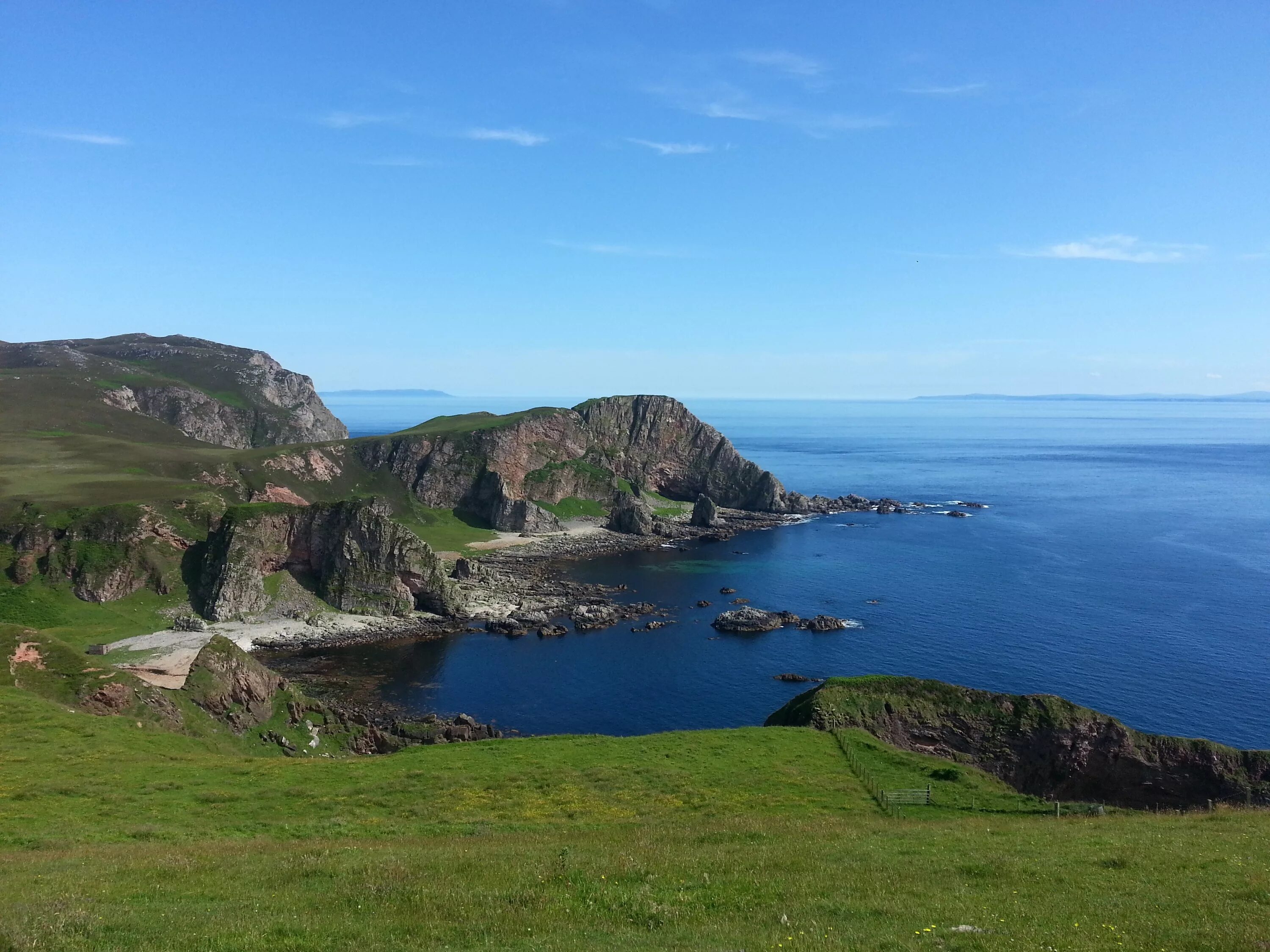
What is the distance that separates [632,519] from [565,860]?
137 metres

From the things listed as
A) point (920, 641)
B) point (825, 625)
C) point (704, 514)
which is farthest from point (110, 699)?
point (704, 514)

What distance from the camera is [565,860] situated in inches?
844

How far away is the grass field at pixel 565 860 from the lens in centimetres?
1575

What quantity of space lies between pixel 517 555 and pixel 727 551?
1537 inches

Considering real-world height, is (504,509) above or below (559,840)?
below

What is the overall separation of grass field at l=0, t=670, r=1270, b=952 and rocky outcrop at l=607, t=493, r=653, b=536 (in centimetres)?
11617

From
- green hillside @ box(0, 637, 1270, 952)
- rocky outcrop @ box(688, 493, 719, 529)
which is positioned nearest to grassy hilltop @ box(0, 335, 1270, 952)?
green hillside @ box(0, 637, 1270, 952)

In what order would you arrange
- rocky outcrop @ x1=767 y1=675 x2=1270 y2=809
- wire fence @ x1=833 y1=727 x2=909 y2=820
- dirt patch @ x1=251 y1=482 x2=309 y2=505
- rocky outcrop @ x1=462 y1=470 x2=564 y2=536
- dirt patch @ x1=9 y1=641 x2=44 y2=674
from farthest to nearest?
rocky outcrop @ x1=462 y1=470 x2=564 y2=536 → dirt patch @ x1=251 y1=482 x2=309 y2=505 → dirt patch @ x1=9 y1=641 x2=44 y2=674 → rocky outcrop @ x1=767 y1=675 x2=1270 y2=809 → wire fence @ x1=833 y1=727 x2=909 y2=820

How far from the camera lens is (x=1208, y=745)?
44750mm

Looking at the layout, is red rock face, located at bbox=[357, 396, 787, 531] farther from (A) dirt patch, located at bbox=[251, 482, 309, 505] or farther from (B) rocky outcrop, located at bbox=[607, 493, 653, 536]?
(A) dirt patch, located at bbox=[251, 482, 309, 505]

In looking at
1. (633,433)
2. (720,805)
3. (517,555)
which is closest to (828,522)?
(633,433)

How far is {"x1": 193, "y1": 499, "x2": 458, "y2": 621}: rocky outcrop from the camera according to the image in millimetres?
97562

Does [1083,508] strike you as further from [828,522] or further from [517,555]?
[517,555]

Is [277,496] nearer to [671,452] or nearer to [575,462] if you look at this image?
[575,462]
